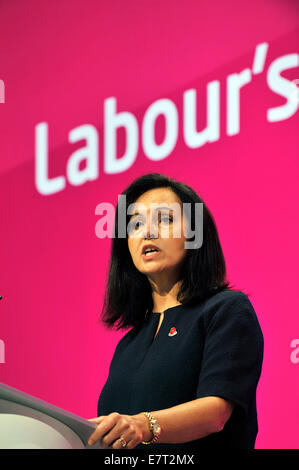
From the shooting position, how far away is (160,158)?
329cm

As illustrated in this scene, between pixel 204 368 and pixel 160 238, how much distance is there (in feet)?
1.35

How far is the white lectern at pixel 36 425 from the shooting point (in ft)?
3.59

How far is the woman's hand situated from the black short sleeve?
0.28m

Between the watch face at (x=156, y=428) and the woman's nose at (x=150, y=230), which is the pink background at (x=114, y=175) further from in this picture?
the watch face at (x=156, y=428)

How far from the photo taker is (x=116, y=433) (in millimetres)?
1159

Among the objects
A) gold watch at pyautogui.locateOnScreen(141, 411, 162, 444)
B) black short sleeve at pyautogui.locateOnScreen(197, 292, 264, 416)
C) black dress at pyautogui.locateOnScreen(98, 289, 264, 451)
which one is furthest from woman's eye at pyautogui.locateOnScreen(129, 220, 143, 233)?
gold watch at pyautogui.locateOnScreen(141, 411, 162, 444)

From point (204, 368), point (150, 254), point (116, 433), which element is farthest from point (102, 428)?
point (150, 254)

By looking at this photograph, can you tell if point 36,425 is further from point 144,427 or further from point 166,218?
point 166,218

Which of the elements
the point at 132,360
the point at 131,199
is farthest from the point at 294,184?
the point at 132,360

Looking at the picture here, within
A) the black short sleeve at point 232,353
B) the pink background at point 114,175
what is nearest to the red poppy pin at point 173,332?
the black short sleeve at point 232,353
